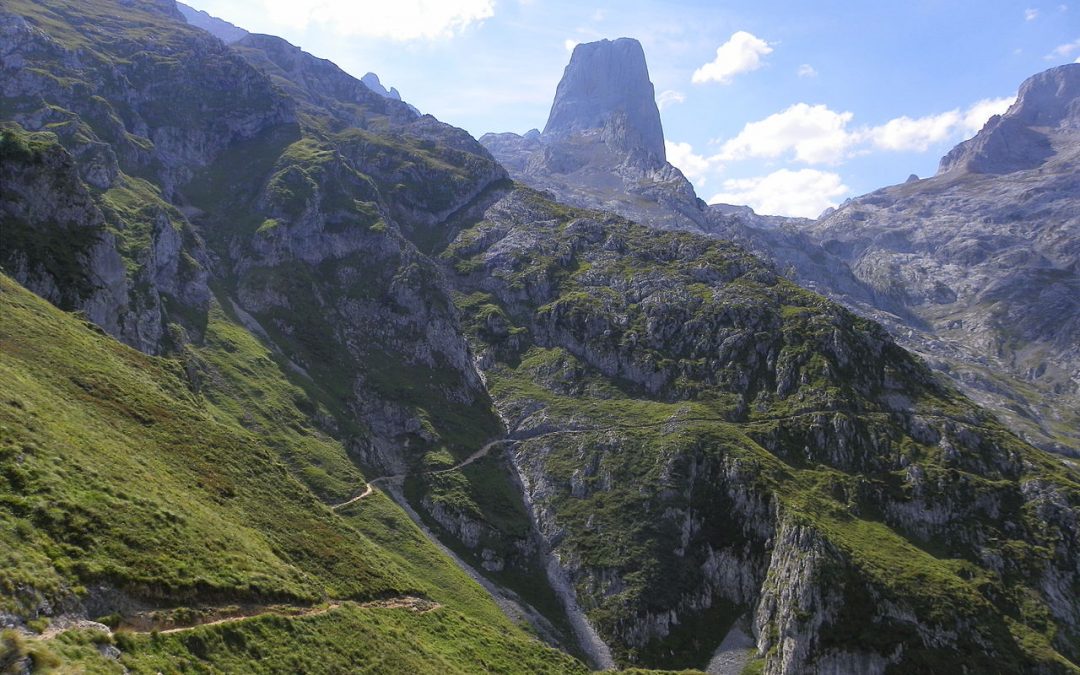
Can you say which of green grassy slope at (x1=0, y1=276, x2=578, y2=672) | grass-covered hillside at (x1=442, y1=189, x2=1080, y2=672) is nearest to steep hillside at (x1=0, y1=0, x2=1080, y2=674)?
green grassy slope at (x1=0, y1=276, x2=578, y2=672)

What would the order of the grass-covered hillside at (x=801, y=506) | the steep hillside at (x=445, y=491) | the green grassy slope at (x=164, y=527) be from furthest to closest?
1. the grass-covered hillside at (x=801, y=506)
2. the steep hillside at (x=445, y=491)
3. the green grassy slope at (x=164, y=527)

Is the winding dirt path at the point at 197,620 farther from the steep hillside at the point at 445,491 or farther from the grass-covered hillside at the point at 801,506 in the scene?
the grass-covered hillside at the point at 801,506

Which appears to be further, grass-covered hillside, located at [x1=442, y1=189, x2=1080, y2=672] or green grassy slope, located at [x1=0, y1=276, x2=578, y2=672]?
grass-covered hillside, located at [x1=442, y1=189, x2=1080, y2=672]

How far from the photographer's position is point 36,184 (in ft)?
361

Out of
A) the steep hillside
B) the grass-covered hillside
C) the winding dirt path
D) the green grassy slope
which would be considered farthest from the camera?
the grass-covered hillside

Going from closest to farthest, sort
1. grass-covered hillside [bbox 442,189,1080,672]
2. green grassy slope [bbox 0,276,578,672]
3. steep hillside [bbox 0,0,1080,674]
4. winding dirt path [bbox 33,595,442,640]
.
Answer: winding dirt path [bbox 33,595,442,640] → green grassy slope [bbox 0,276,578,672] → steep hillside [bbox 0,0,1080,674] → grass-covered hillside [bbox 442,189,1080,672]

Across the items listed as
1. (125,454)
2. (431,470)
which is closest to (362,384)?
(431,470)

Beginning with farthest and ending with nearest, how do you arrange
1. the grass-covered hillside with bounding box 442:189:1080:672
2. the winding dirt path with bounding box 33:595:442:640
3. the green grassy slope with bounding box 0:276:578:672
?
the grass-covered hillside with bounding box 442:189:1080:672, the green grassy slope with bounding box 0:276:578:672, the winding dirt path with bounding box 33:595:442:640

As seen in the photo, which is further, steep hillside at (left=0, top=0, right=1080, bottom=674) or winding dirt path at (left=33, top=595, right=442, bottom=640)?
steep hillside at (left=0, top=0, right=1080, bottom=674)

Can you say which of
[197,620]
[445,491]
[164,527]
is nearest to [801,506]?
[445,491]

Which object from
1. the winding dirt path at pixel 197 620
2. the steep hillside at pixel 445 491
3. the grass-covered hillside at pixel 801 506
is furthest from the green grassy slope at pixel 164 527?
the grass-covered hillside at pixel 801 506

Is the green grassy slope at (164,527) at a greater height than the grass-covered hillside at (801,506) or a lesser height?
greater

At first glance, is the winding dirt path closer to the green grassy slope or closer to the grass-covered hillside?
the green grassy slope

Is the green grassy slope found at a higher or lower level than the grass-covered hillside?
higher
